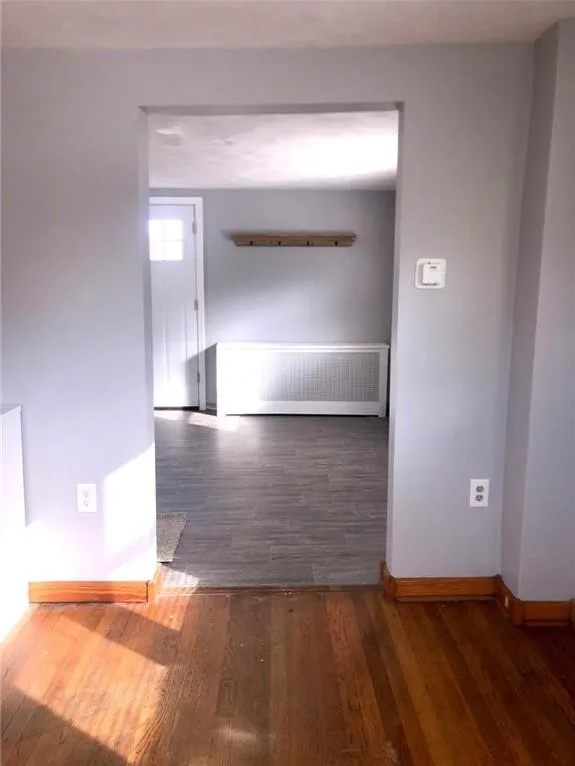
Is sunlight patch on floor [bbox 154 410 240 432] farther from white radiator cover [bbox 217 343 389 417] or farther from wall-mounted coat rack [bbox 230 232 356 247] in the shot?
wall-mounted coat rack [bbox 230 232 356 247]

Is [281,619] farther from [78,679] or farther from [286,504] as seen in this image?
[286,504]

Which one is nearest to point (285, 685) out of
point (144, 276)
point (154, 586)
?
point (154, 586)

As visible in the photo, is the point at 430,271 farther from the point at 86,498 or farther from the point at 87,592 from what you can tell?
the point at 87,592

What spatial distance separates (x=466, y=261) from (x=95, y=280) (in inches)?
55.6

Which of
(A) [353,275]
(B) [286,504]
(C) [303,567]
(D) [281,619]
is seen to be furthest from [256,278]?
(D) [281,619]

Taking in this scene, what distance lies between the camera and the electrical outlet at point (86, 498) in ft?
7.94

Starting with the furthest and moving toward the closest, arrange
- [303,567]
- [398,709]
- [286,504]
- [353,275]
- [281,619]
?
[353,275], [286,504], [303,567], [281,619], [398,709]

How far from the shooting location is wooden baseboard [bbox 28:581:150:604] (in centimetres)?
246

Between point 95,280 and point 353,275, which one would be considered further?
point 353,275

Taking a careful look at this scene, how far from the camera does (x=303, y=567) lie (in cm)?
277

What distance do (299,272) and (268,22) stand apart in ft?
13.0

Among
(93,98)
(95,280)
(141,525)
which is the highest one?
(93,98)

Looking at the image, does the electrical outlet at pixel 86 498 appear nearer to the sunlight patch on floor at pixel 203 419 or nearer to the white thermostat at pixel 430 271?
the white thermostat at pixel 430 271

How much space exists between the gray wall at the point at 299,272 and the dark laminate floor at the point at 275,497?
0.92m
